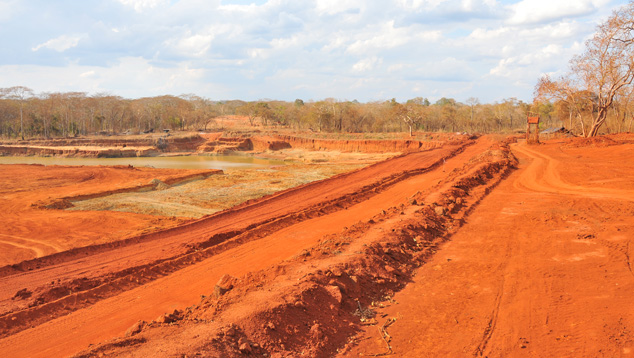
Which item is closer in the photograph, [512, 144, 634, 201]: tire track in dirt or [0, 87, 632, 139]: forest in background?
[512, 144, 634, 201]: tire track in dirt

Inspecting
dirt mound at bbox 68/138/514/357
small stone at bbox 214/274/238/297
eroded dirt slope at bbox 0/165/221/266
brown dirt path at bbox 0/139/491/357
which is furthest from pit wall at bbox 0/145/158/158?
small stone at bbox 214/274/238/297

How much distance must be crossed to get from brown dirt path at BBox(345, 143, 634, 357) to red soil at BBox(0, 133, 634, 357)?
0.10 ft

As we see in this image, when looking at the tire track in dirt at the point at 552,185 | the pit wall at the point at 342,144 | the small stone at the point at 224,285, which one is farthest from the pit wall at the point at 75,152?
the small stone at the point at 224,285

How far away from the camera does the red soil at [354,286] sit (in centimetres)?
523

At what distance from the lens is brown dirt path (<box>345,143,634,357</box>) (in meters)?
5.21

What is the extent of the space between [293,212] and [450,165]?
16880 millimetres

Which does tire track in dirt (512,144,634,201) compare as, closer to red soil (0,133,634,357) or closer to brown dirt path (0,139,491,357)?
red soil (0,133,634,357)

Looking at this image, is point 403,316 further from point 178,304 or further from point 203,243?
point 203,243

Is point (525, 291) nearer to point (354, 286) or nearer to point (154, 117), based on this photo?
point (354, 286)

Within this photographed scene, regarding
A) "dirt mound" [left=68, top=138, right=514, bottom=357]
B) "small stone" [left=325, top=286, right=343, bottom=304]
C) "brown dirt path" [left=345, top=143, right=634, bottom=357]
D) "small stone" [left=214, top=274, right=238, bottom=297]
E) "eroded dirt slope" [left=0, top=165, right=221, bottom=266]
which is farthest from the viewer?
"eroded dirt slope" [left=0, top=165, right=221, bottom=266]

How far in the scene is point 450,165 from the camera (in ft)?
93.2

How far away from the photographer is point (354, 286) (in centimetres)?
685

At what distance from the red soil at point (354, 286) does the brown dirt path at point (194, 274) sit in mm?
37

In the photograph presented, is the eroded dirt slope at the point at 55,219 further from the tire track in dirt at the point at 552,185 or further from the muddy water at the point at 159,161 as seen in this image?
the muddy water at the point at 159,161
